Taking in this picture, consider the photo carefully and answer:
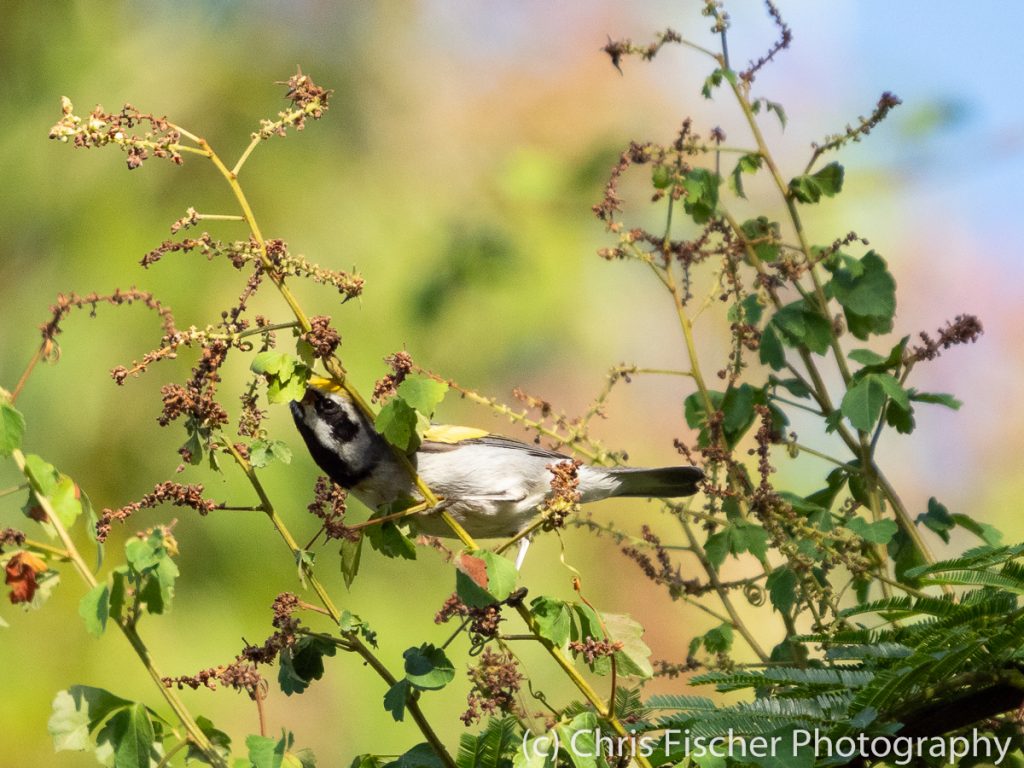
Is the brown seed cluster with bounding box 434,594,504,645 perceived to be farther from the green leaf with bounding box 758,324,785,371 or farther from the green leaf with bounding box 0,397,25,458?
the green leaf with bounding box 758,324,785,371

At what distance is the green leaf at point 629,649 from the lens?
1284mm

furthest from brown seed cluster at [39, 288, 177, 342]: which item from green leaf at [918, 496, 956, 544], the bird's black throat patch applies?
green leaf at [918, 496, 956, 544]

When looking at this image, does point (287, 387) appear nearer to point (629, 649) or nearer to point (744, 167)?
point (629, 649)

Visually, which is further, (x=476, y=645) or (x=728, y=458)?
(x=728, y=458)

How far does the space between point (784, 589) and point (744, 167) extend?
0.76m

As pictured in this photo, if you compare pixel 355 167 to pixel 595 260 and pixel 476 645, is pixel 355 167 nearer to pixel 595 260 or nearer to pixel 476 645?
pixel 595 260

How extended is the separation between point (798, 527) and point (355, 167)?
128 inches

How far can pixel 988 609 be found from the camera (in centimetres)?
113

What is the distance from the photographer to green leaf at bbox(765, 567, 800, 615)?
1.67 m

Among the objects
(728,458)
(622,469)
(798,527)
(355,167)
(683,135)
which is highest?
(355,167)

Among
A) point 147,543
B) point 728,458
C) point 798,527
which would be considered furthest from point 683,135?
point 147,543

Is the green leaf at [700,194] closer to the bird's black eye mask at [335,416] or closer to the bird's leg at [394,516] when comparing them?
the bird's black eye mask at [335,416]

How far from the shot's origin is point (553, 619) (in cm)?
119

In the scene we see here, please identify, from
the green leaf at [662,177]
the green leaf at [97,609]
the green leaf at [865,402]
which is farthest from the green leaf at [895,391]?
the green leaf at [97,609]
